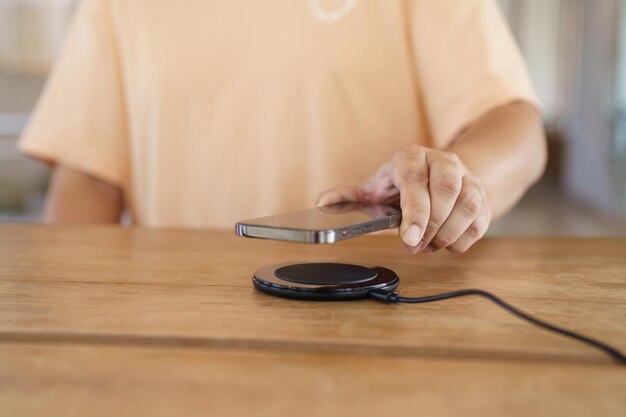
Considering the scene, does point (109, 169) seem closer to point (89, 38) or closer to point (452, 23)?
point (89, 38)

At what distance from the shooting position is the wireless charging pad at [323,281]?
52 cm

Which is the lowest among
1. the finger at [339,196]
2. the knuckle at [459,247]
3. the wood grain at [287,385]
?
the wood grain at [287,385]

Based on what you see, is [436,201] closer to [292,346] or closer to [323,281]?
[323,281]

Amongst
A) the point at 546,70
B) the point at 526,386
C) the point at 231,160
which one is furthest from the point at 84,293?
the point at 546,70

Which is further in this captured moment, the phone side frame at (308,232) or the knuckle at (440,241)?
the knuckle at (440,241)

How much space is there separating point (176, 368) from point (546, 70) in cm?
725

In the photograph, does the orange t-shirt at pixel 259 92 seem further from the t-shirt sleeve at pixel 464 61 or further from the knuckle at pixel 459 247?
the knuckle at pixel 459 247

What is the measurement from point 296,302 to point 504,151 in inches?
18.9

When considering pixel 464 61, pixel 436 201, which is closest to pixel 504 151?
pixel 464 61

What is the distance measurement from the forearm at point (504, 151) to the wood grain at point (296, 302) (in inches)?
3.2

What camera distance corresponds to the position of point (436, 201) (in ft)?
1.99

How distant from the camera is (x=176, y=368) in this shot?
377 millimetres

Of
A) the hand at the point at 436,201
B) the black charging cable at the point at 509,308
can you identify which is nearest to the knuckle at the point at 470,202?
the hand at the point at 436,201

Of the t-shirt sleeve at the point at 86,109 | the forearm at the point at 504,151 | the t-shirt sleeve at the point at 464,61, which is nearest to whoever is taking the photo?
the forearm at the point at 504,151
